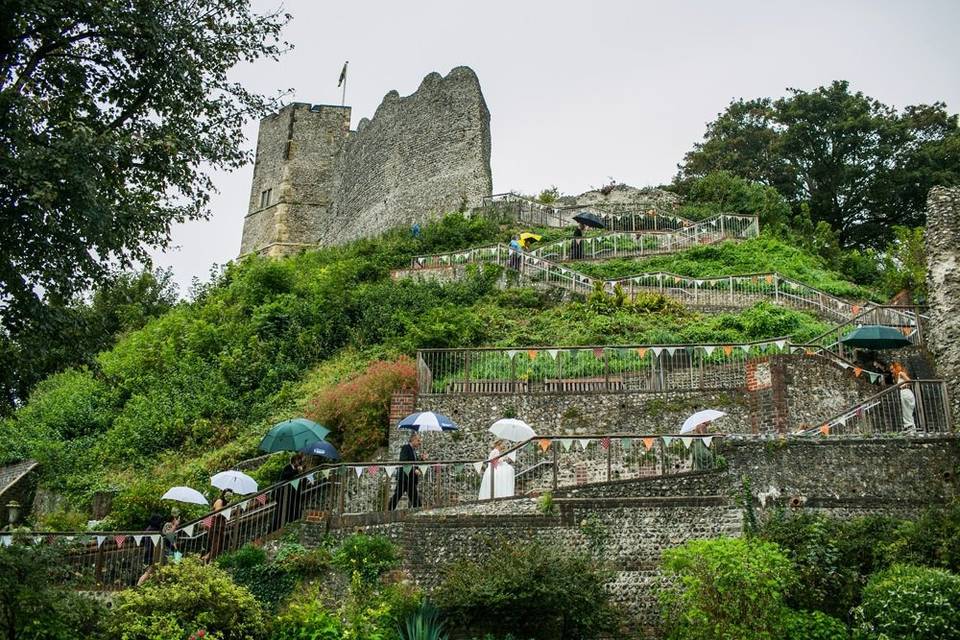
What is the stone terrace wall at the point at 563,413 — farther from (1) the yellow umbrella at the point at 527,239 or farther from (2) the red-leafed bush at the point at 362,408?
(1) the yellow umbrella at the point at 527,239

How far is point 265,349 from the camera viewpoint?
94.8ft

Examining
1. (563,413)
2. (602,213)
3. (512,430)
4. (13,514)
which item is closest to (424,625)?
(512,430)

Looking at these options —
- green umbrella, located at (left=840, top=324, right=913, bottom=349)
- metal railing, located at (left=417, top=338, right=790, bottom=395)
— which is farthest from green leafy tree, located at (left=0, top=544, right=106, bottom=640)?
green umbrella, located at (left=840, top=324, right=913, bottom=349)

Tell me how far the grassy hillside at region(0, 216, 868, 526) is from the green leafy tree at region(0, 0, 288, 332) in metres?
7.33

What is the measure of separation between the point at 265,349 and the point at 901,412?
1701 cm

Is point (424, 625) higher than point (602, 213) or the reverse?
the reverse

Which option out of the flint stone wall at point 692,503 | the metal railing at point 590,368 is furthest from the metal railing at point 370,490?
the metal railing at point 590,368

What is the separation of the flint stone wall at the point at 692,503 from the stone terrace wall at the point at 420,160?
26.4 m

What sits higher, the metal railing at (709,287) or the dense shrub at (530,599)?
the metal railing at (709,287)

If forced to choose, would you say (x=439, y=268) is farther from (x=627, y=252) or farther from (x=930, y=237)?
(x=930, y=237)

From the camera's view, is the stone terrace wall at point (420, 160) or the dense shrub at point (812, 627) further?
the stone terrace wall at point (420, 160)

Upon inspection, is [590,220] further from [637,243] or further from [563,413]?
[563,413]

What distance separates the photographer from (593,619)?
14.9 meters

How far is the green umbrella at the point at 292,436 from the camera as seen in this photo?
1831cm
